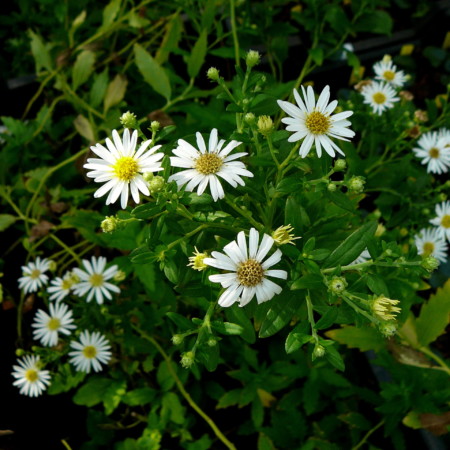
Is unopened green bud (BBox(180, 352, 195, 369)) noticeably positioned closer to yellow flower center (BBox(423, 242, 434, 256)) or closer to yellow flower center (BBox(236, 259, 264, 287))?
yellow flower center (BBox(236, 259, 264, 287))

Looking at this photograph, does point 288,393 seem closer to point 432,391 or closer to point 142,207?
point 432,391

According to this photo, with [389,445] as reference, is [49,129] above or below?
above

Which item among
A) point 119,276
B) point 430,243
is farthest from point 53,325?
point 430,243

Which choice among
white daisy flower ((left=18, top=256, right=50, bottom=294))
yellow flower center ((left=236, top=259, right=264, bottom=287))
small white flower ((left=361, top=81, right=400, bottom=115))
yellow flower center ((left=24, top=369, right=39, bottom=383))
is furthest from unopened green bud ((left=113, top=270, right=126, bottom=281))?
small white flower ((left=361, top=81, right=400, bottom=115))

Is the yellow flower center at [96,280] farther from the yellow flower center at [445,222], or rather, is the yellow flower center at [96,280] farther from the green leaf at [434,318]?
the yellow flower center at [445,222]

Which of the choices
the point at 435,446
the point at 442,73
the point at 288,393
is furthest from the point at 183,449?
the point at 442,73

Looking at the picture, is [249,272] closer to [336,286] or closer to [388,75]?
[336,286]
